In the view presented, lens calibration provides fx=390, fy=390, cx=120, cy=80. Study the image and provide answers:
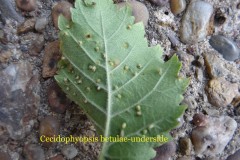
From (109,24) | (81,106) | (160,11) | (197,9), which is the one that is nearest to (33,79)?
(81,106)

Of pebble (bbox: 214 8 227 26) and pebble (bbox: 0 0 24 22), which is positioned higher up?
pebble (bbox: 214 8 227 26)

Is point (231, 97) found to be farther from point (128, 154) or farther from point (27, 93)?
point (27, 93)

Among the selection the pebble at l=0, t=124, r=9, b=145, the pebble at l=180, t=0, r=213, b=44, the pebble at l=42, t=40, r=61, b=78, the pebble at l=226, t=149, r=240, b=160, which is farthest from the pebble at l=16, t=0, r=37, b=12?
the pebble at l=226, t=149, r=240, b=160

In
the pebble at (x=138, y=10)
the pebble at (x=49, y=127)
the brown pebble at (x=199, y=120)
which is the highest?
the pebble at (x=138, y=10)

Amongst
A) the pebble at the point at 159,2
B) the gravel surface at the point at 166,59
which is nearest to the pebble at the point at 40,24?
the gravel surface at the point at 166,59

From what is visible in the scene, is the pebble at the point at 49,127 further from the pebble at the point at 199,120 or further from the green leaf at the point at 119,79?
the pebble at the point at 199,120

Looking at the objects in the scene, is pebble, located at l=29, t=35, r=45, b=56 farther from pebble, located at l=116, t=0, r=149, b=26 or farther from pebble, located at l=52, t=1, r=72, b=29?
pebble, located at l=116, t=0, r=149, b=26
